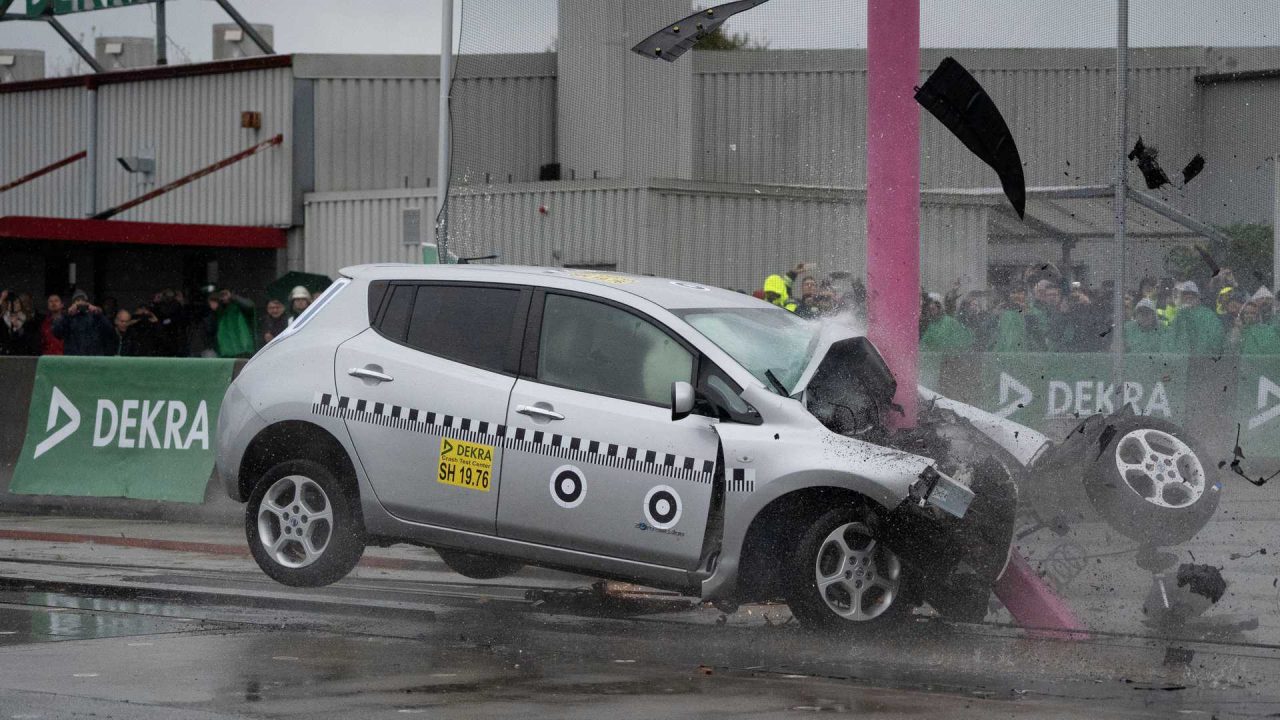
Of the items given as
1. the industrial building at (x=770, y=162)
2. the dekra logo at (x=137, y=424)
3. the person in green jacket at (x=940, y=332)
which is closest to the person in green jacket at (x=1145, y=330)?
the industrial building at (x=770, y=162)

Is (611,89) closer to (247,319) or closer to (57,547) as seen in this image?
(57,547)

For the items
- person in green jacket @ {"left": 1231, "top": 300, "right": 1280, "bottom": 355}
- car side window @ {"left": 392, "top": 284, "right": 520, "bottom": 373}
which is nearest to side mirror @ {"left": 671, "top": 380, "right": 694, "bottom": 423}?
car side window @ {"left": 392, "top": 284, "right": 520, "bottom": 373}

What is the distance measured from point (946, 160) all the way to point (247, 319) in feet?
39.9

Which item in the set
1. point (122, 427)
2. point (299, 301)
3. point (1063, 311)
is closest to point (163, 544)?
point (122, 427)

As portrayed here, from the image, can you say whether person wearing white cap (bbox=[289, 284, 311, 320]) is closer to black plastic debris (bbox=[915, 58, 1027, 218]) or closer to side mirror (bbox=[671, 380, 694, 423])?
black plastic debris (bbox=[915, 58, 1027, 218])

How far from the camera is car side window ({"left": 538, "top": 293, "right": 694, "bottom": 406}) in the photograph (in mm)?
8570

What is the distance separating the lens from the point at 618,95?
14438 millimetres

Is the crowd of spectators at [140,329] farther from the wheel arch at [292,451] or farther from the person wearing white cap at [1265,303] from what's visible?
the person wearing white cap at [1265,303]

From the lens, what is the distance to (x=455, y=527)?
898cm

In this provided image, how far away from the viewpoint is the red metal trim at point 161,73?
30172 millimetres

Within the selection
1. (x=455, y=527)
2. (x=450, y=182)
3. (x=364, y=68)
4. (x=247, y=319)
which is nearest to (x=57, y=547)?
(x=450, y=182)

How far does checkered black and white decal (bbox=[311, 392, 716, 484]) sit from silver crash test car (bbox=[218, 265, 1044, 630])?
0.01 meters

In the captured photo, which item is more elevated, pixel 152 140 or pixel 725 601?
pixel 152 140

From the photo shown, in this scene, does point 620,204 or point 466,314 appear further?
point 620,204
